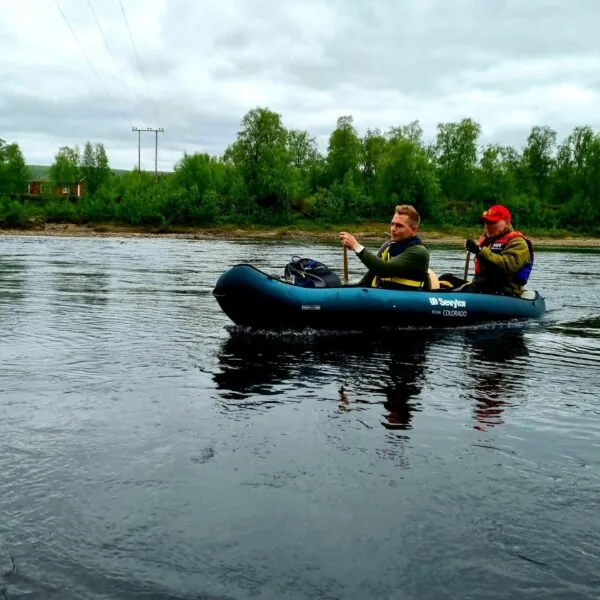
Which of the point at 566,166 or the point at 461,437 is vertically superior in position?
the point at 566,166

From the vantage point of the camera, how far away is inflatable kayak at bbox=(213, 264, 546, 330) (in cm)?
1038

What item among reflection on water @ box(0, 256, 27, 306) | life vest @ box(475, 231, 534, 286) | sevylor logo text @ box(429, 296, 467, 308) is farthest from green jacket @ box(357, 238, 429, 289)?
reflection on water @ box(0, 256, 27, 306)

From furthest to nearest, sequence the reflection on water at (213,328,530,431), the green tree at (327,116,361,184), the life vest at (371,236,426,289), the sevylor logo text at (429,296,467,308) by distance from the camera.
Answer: the green tree at (327,116,361,184), the sevylor logo text at (429,296,467,308), the life vest at (371,236,426,289), the reflection on water at (213,328,530,431)

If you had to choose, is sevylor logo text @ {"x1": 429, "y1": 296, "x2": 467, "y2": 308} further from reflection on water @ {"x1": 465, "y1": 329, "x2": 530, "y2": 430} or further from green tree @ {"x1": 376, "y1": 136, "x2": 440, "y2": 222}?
green tree @ {"x1": 376, "y1": 136, "x2": 440, "y2": 222}

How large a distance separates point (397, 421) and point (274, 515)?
2.35 meters

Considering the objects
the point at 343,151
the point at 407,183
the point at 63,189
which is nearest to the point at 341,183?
the point at 343,151

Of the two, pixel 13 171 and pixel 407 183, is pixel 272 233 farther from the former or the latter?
pixel 13 171

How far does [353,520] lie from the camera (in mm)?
4453

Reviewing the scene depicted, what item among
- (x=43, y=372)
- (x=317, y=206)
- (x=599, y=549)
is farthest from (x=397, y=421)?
(x=317, y=206)

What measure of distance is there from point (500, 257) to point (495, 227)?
23.2 inches

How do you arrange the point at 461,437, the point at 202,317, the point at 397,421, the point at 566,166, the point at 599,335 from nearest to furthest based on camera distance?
1. the point at 461,437
2. the point at 397,421
3. the point at 599,335
4. the point at 202,317
5. the point at 566,166

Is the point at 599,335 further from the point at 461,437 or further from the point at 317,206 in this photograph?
the point at 317,206

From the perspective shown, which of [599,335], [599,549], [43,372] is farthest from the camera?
[599,335]

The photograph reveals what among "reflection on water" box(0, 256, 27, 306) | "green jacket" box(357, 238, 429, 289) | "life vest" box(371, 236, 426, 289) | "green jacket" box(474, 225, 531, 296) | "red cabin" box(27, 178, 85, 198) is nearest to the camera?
"green jacket" box(357, 238, 429, 289)
